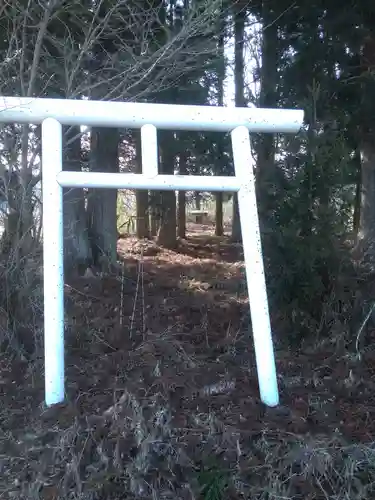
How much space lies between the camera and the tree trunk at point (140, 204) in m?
9.70

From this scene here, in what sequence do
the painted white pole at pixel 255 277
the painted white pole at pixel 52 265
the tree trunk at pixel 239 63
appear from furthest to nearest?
the tree trunk at pixel 239 63
the painted white pole at pixel 255 277
the painted white pole at pixel 52 265

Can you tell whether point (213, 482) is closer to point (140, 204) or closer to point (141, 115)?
point (141, 115)

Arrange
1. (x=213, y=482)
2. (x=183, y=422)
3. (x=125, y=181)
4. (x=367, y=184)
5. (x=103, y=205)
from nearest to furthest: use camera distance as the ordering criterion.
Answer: (x=213, y=482), (x=183, y=422), (x=125, y=181), (x=103, y=205), (x=367, y=184)

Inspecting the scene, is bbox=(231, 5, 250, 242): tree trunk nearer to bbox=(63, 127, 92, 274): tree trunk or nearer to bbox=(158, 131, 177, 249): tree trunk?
bbox=(158, 131, 177, 249): tree trunk

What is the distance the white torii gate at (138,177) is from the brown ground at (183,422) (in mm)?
300

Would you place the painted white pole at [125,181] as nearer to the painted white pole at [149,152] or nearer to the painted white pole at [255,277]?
the painted white pole at [149,152]

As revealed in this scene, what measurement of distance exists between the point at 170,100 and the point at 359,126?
285 centimetres

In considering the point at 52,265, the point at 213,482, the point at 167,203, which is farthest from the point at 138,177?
the point at 167,203

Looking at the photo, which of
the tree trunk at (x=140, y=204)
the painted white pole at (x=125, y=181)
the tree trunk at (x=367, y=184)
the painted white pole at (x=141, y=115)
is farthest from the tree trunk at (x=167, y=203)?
the painted white pole at (x=125, y=181)

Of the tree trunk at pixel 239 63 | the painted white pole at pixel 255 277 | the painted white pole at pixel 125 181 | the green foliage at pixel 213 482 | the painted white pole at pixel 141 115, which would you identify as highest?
the tree trunk at pixel 239 63

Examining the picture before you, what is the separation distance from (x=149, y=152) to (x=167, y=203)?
7600mm

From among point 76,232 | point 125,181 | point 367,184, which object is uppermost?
point 367,184

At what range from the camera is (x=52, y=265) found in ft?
11.3

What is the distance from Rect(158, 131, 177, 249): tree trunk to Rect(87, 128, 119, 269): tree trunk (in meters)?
0.82
